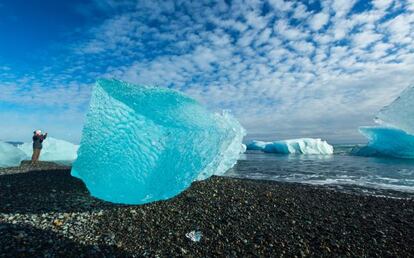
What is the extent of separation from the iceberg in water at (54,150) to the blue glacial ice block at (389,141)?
31345 millimetres

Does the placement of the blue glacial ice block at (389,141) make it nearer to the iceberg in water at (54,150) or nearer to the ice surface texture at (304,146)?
the ice surface texture at (304,146)

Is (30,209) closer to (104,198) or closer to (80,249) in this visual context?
(104,198)

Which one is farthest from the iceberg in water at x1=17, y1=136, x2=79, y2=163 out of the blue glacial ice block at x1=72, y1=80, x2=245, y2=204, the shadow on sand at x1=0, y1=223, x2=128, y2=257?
the shadow on sand at x1=0, y1=223, x2=128, y2=257

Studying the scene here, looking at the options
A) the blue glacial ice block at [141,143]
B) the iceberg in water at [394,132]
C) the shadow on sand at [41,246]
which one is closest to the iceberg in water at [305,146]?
the iceberg in water at [394,132]

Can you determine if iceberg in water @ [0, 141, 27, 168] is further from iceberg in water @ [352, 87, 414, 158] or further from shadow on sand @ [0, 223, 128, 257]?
iceberg in water @ [352, 87, 414, 158]

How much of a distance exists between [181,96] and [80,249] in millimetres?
4652

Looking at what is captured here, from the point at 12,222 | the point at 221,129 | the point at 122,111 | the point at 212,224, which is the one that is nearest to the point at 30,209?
the point at 12,222

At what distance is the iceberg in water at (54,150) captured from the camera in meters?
23.4

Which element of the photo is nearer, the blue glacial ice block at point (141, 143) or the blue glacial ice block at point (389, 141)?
the blue glacial ice block at point (141, 143)

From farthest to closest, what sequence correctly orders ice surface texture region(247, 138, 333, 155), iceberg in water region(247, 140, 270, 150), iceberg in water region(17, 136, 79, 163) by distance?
iceberg in water region(247, 140, 270, 150)
ice surface texture region(247, 138, 333, 155)
iceberg in water region(17, 136, 79, 163)

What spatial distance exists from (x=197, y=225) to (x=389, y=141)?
3390 centimetres

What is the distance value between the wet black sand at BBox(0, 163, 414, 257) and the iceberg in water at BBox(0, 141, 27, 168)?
7.81 m

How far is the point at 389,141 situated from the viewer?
32.7 metres

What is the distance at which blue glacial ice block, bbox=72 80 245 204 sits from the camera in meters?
7.23
